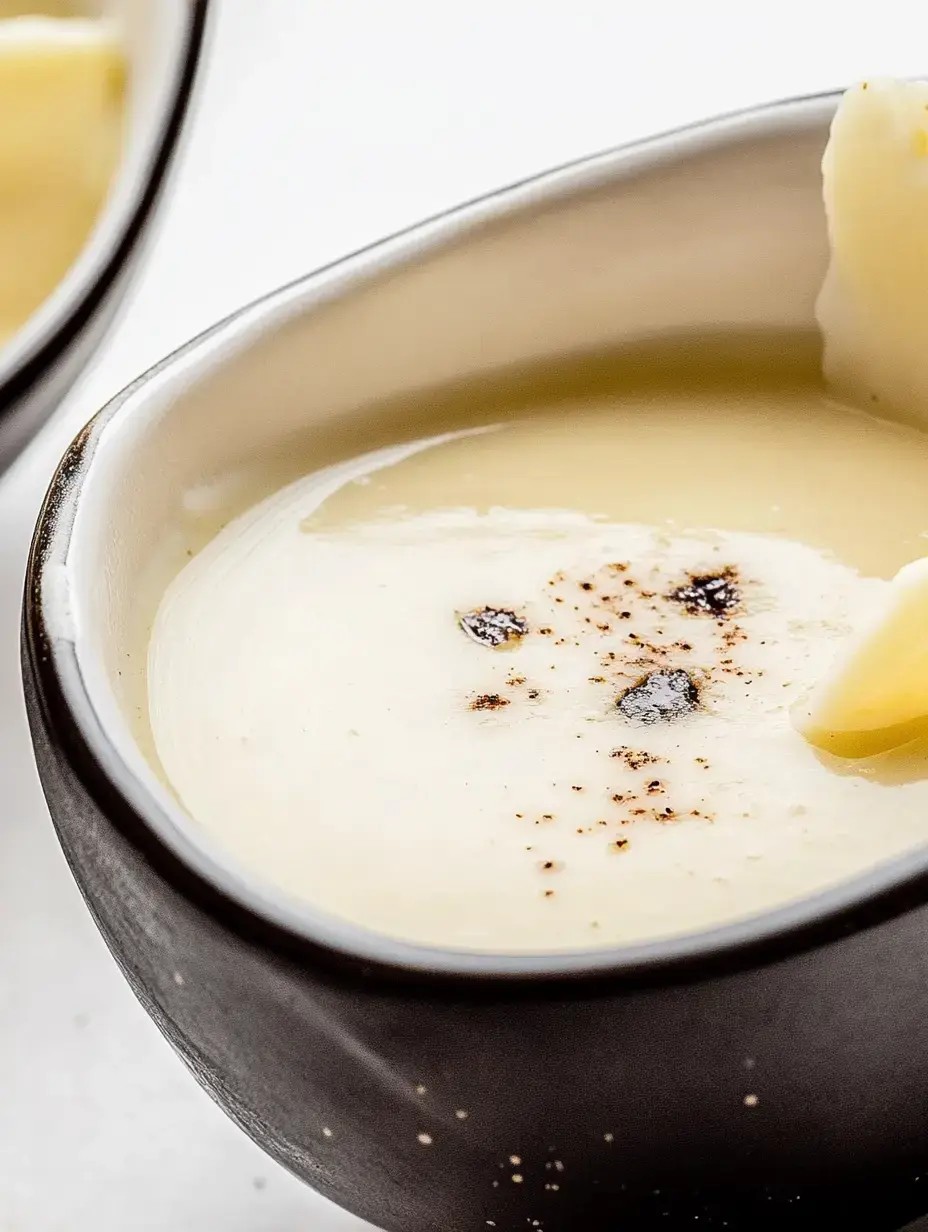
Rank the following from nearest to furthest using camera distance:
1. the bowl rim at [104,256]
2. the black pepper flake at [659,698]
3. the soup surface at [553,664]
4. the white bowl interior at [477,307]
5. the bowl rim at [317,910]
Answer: the bowl rim at [317,910], the soup surface at [553,664], the black pepper flake at [659,698], the white bowl interior at [477,307], the bowl rim at [104,256]

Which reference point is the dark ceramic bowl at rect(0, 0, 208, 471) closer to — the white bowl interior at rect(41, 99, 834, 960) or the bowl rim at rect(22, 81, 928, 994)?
the white bowl interior at rect(41, 99, 834, 960)

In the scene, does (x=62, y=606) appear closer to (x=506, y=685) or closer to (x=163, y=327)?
(x=506, y=685)

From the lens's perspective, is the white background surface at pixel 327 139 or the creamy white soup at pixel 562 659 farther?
the white background surface at pixel 327 139

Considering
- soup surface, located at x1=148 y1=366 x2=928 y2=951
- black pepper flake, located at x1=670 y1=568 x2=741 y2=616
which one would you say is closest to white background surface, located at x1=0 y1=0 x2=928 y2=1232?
soup surface, located at x1=148 y1=366 x2=928 y2=951

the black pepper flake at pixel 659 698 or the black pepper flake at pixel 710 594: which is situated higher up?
the black pepper flake at pixel 659 698

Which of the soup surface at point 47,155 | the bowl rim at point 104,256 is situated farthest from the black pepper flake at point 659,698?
the soup surface at point 47,155

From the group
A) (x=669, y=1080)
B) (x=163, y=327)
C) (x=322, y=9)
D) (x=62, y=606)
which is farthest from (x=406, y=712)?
(x=322, y=9)

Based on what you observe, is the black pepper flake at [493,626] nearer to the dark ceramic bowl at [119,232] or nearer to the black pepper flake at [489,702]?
the black pepper flake at [489,702]

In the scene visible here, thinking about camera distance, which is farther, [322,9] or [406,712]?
[322,9]
